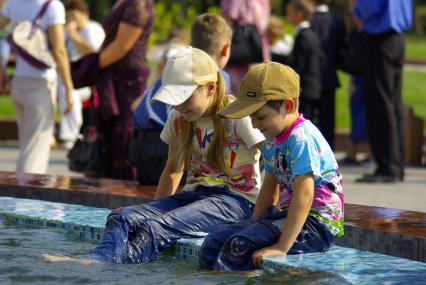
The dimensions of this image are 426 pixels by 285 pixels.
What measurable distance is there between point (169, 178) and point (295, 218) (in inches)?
50.4

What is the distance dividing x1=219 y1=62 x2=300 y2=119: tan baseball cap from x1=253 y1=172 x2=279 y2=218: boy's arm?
395 millimetres

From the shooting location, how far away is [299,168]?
17.5ft

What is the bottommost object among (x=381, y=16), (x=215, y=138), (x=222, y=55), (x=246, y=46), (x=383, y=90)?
(x=215, y=138)

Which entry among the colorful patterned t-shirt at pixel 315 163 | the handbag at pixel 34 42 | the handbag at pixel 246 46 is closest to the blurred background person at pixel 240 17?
the handbag at pixel 246 46

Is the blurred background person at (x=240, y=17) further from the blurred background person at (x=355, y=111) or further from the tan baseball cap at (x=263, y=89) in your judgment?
the tan baseball cap at (x=263, y=89)

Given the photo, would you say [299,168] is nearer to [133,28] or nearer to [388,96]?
[133,28]

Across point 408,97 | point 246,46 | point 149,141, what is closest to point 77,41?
point 246,46

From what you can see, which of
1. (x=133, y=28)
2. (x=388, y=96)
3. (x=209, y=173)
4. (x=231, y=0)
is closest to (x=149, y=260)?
(x=209, y=173)

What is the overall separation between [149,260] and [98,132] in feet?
13.1

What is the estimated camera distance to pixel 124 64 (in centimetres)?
952

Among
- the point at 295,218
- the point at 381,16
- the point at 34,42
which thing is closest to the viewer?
the point at 295,218

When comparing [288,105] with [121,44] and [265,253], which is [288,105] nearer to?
[265,253]

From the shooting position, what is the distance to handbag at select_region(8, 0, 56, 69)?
9.32 metres

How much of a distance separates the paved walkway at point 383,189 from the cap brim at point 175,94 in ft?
11.8
